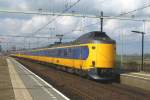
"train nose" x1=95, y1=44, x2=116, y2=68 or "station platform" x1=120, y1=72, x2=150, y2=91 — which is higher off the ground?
"train nose" x1=95, y1=44, x2=116, y2=68

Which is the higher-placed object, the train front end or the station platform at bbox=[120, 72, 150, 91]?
Result: the train front end

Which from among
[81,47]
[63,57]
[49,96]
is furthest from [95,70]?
[63,57]

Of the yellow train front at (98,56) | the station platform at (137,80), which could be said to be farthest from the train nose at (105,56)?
the station platform at (137,80)

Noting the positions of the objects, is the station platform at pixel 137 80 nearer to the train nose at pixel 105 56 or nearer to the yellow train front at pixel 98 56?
the yellow train front at pixel 98 56

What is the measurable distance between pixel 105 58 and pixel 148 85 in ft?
17.4

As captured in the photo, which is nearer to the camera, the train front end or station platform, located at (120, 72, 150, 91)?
station platform, located at (120, 72, 150, 91)

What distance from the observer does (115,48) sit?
92.8 feet

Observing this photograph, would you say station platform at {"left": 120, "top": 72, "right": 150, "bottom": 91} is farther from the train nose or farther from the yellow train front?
the train nose

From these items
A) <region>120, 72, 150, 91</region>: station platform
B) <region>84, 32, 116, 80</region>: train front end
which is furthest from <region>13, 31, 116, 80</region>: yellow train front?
<region>120, 72, 150, 91</region>: station platform

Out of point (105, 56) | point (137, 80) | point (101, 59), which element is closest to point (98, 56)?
point (101, 59)

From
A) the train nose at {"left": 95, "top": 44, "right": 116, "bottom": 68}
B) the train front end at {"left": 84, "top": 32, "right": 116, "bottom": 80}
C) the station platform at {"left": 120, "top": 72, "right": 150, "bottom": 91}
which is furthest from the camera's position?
the train nose at {"left": 95, "top": 44, "right": 116, "bottom": 68}

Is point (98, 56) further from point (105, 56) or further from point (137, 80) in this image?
point (137, 80)

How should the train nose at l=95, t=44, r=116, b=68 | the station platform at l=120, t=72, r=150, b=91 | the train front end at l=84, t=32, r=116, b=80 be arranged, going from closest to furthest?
1. the station platform at l=120, t=72, r=150, b=91
2. the train front end at l=84, t=32, r=116, b=80
3. the train nose at l=95, t=44, r=116, b=68

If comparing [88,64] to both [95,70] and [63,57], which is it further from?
[63,57]
